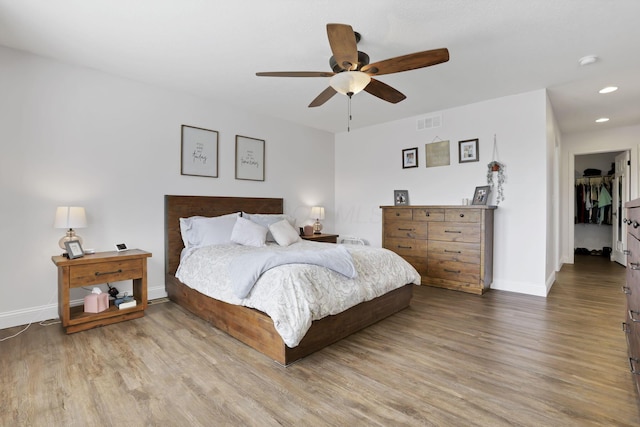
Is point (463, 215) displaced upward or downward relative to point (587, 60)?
downward

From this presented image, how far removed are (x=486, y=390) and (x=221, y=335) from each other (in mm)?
1991

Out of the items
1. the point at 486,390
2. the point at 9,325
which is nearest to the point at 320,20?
the point at 486,390

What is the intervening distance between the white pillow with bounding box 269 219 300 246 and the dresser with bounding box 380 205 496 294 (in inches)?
64.4

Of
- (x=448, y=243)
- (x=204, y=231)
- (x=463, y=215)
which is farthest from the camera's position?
(x=448, y=243)

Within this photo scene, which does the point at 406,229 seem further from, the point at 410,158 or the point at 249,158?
the point at 249,158

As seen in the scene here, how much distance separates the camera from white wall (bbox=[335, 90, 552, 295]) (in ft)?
12.7

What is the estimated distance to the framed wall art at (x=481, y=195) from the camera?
4164 mm

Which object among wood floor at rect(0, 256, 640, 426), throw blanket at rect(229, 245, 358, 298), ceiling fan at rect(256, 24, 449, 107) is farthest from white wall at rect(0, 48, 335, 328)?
ceiling fan at rect(256, 24, 449, 107)

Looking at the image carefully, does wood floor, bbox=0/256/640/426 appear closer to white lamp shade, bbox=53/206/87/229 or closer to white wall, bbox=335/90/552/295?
white lamp shade, bbox=53/206/87/229

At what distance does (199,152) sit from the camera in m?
4.08

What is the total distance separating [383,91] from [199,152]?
249cm

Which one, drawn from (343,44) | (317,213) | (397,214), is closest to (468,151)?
(397,214)

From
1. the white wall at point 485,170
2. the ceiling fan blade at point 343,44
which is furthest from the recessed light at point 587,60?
the ceiling fan blade at point 343,44

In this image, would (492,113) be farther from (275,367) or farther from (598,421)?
(275,367)
